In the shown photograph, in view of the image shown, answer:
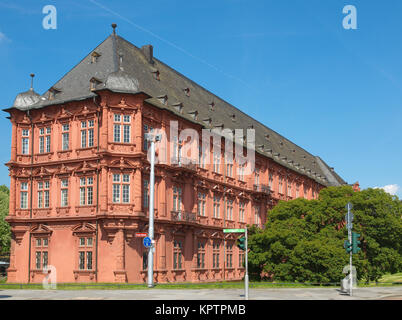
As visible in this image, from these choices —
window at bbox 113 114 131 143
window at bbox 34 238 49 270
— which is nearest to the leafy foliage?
window at bbox 113 114 131 143

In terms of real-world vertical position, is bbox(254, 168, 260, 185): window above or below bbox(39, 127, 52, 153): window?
below

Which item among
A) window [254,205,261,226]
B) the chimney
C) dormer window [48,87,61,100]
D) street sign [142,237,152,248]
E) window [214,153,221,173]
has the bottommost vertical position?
street sign [142,237,152,248]

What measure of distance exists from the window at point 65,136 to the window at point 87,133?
4.85 ft

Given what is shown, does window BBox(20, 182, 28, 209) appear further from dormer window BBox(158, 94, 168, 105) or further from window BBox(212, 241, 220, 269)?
window BBox(212, 241, 220, 269)

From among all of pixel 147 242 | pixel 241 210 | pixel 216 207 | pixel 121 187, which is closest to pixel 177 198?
pixel 121 187

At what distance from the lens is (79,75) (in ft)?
149

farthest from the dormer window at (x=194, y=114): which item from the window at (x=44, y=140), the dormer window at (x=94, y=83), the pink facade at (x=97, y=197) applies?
the window at (x=44, y=140)

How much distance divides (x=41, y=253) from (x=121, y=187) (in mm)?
9022

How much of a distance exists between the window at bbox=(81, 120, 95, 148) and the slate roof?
208 centimetres

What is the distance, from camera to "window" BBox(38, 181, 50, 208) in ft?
144

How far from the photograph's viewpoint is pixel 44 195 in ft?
144

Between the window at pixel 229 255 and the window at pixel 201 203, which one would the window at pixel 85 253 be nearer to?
the window at pixel 201 203

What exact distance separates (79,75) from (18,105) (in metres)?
5.81

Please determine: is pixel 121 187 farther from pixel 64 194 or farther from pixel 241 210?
pixel 241 210
